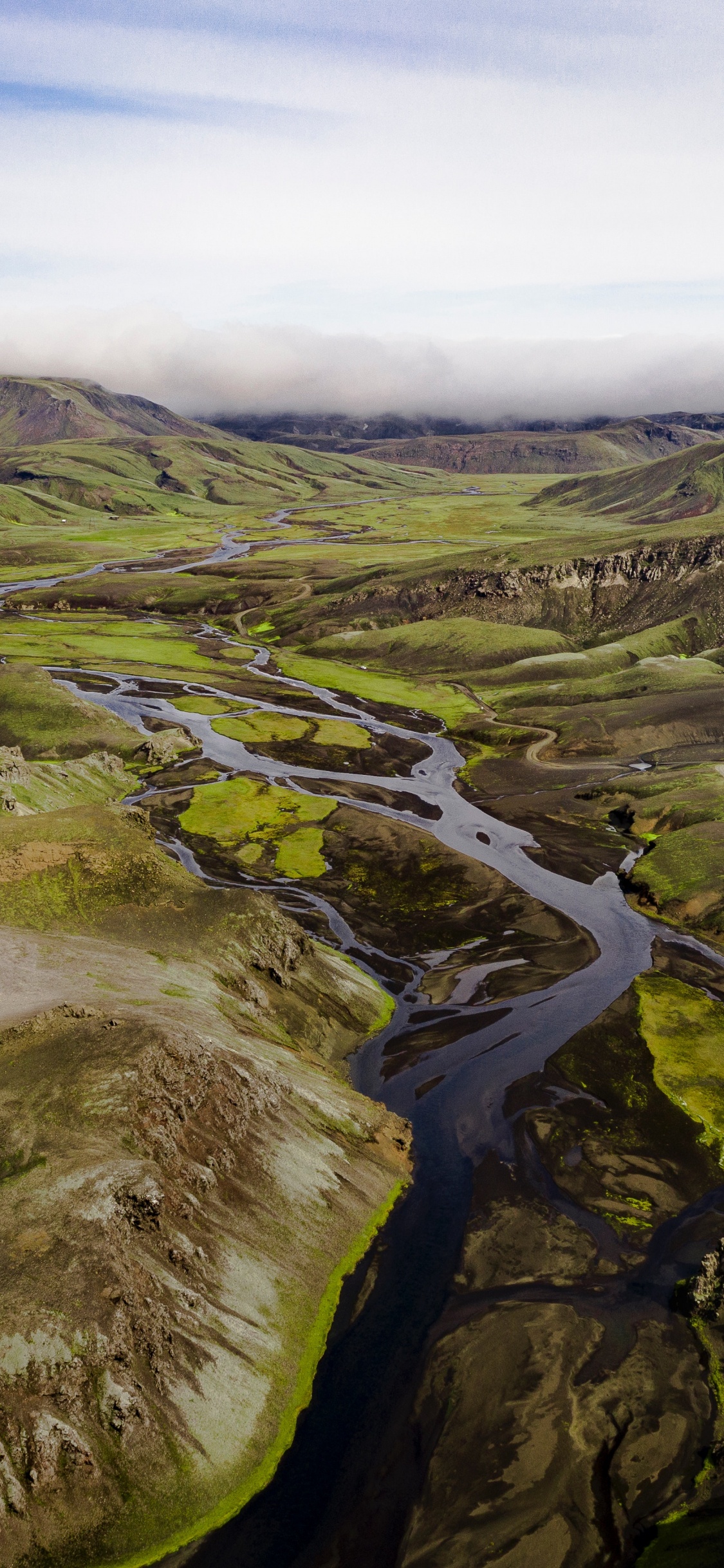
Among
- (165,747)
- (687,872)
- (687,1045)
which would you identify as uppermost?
(165,747)

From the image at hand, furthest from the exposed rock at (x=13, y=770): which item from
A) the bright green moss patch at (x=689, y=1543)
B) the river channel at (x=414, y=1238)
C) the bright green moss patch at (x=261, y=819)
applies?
the bright green moss patch at (x=689, y=1543)

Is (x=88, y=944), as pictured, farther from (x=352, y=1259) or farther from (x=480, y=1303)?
(x=480, y=1303)

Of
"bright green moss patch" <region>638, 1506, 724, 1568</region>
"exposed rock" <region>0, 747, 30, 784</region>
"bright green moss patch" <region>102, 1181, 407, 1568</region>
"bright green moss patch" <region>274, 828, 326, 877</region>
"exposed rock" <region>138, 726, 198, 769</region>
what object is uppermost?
"exposed rock" <region>0, 747, 30, 784</region>

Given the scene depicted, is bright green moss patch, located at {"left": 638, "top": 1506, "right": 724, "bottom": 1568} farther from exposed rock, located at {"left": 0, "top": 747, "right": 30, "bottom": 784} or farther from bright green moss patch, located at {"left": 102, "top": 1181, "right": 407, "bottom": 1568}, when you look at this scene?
exposed rock, located at {"left": 0, "top": 747, "right": 30, "bottom": 784}

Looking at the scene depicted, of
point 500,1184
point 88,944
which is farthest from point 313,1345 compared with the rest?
point 88,944

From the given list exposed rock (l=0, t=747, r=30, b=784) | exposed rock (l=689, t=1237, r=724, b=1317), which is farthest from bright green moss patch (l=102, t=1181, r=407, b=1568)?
exposed rock (l=0, t=747, r=30, b=784)

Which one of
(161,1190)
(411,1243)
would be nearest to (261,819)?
(411,1243)

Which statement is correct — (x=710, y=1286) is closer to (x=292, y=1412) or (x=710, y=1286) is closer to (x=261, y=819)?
(x=292, y=1412)
